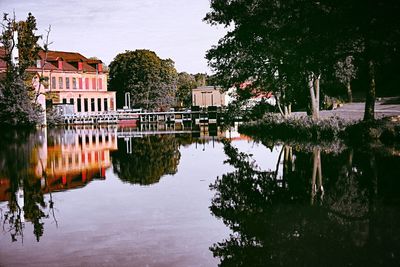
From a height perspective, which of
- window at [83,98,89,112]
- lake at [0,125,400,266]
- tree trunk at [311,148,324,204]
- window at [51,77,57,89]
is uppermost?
window at [51,77,57,89]

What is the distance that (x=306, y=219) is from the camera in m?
7.65

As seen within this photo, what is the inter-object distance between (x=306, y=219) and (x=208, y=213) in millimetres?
1791

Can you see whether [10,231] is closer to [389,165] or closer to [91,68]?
[389,165]

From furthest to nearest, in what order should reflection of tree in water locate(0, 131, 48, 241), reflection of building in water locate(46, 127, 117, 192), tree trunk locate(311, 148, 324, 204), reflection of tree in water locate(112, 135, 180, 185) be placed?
reflection of building in water locate(46, 127, 117, 192) < reflection of tree in water locate(112, 135, 180, 185) < tree trunk locate(311, 148, 324, 204) < reflection of tree in water locate(0, 131, 48, 241)

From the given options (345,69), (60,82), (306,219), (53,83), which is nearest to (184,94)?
(60,82)

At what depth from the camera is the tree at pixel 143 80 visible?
7112 centimetres

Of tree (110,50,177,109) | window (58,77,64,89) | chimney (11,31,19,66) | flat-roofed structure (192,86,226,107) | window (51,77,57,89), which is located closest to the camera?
chimney (11,31,19,66)

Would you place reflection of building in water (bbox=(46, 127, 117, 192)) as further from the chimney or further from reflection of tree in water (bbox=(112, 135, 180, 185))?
the chimney

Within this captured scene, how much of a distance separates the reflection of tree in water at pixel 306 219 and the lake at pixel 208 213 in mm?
20

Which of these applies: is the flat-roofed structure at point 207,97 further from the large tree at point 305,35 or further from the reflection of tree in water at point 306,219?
the reflection of tree in water at point 306,219

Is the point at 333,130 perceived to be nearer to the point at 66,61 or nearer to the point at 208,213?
the point at 208,213

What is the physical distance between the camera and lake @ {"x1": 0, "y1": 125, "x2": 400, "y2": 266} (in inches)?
241

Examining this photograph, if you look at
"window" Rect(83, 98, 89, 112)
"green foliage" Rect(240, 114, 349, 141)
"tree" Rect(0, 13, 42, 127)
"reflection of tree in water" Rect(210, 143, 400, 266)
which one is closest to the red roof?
"window" Rect(83, 98, 89, 112)

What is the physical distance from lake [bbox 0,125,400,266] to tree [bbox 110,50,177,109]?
55.5 m
